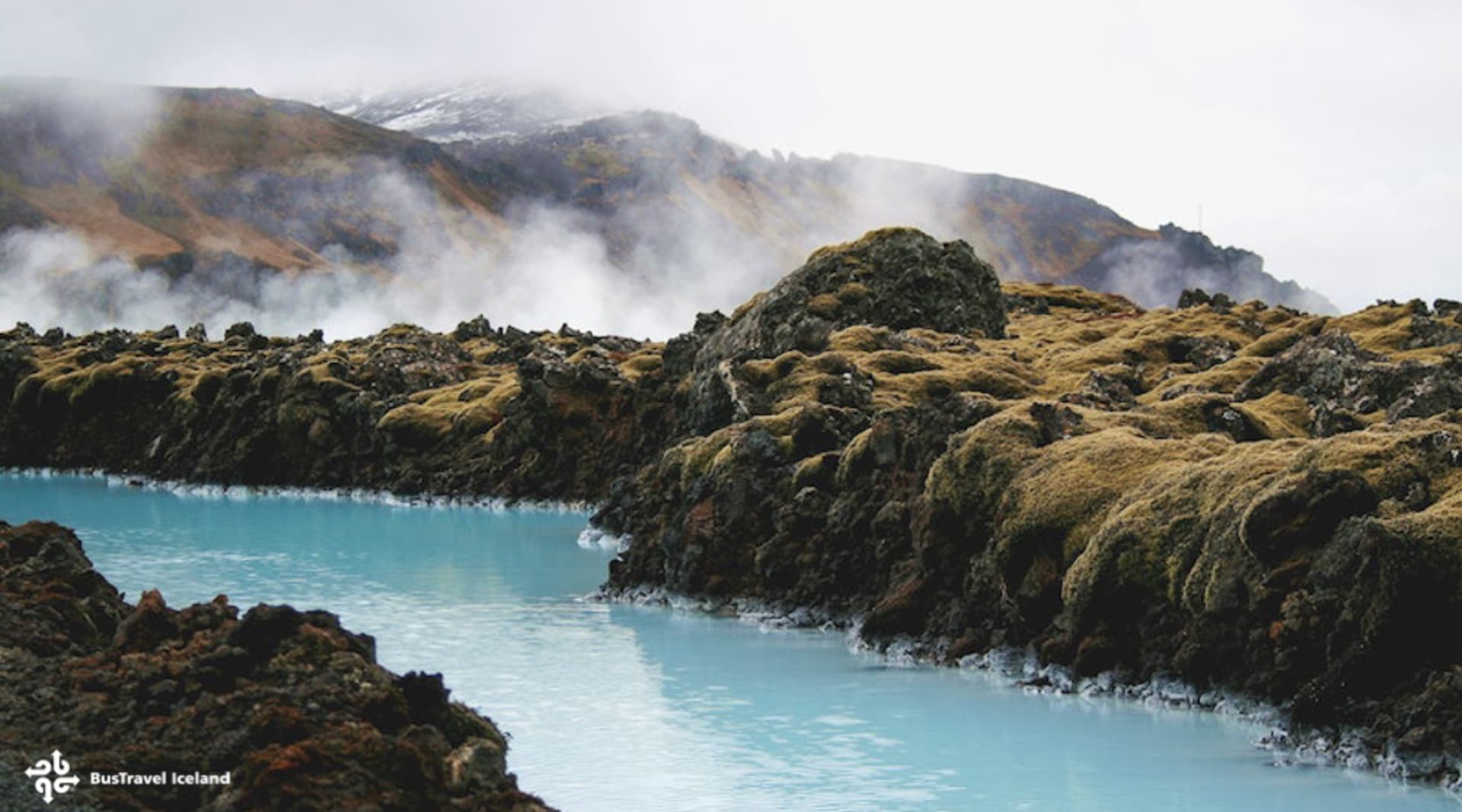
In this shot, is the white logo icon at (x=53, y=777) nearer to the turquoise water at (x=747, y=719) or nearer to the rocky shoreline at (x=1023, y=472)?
the turquoise water at (x=747, y=719)

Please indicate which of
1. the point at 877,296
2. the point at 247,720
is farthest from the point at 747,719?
the point at 877,296

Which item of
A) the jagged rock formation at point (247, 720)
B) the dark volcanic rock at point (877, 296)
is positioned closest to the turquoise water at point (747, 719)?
the jagged rock formation at point (247, 720)

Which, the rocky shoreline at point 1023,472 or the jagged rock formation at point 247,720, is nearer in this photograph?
the jagged rock formation at point 247,720

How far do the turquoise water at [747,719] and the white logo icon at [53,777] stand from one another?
10023 mm

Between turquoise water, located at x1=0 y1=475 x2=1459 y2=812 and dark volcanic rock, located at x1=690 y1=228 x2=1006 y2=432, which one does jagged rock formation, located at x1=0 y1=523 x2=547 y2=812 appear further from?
dark volcanic rock, located at x1=690 y1=228 x2=1006 y2=432

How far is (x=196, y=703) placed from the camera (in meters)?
16.7

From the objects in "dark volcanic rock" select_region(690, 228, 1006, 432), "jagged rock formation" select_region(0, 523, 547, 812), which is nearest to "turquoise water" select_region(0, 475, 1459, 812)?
"jagged rock formation" select_region(0, 523, 547, 812)

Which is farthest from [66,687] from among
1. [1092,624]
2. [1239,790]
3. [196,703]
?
[1092,624]

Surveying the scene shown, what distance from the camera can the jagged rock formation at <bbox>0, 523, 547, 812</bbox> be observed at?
15.1m

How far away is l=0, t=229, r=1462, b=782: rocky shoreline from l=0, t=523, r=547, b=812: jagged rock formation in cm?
1493

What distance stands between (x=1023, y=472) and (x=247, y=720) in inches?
932

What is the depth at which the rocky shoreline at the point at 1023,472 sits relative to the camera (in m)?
26.4

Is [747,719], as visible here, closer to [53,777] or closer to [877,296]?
[53,777]

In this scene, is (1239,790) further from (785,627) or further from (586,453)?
(586,453)
